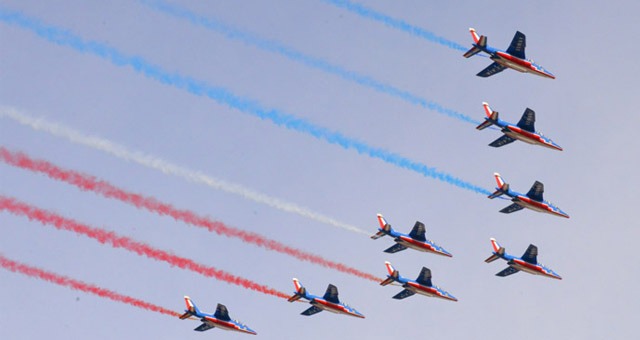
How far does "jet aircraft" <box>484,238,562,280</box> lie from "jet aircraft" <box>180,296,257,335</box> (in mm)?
19552

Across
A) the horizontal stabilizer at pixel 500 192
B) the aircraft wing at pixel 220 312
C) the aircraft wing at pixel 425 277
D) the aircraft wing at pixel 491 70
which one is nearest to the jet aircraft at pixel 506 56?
the aircraft wing at pixel 491 70

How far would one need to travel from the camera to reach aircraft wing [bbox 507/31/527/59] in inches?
3241

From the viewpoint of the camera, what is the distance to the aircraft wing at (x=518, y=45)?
82.3 metres

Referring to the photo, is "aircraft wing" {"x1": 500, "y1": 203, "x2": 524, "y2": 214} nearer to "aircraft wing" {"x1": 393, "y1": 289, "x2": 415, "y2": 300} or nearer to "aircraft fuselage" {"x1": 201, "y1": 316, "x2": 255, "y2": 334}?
"aircraft wing" {"x1": 393, "y1": 289, "x2": 415, "y2": 300}

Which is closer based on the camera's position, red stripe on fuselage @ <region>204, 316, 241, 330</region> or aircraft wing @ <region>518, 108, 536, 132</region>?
red stripe on fuselage @ <region>204, 316, 241, 330</region>

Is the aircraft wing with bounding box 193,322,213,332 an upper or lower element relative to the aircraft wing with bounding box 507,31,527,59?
lower

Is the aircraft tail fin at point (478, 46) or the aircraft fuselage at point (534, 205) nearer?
the aircraft tail fin at point (478, 46)

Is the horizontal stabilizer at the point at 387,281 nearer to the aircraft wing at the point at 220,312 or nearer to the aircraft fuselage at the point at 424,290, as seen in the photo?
the aircraft fuselage at the point at 424,290

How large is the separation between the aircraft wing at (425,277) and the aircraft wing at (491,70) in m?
16.6

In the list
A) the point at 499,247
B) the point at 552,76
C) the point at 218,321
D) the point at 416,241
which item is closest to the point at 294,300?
the point at 218,321

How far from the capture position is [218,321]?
82938mm

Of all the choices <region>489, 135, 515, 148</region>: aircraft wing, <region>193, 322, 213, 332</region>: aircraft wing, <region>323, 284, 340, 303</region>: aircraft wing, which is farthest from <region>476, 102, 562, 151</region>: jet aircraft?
<region>193, 322, 213, 332</region>: aircraft wing

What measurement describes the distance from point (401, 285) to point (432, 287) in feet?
9.83

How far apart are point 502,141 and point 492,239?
26.1 ft
